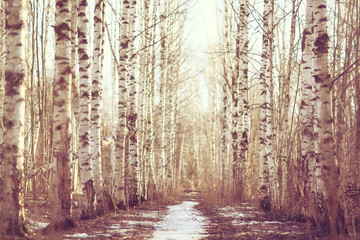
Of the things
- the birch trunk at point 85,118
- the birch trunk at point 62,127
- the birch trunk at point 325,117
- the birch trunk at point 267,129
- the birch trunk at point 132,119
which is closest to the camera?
the birch trunk at point 325,117

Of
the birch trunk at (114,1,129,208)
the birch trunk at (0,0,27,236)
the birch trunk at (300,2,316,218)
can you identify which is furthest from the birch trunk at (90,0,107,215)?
the birch trunk at (300,2,316,218)

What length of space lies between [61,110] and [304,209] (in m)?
4.78

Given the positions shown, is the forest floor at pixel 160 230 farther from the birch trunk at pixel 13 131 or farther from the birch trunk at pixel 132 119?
the birch trunk at pixel 132 119

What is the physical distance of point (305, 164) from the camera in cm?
750

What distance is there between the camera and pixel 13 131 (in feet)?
16.5

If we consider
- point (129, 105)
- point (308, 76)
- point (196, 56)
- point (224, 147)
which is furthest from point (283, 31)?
point (196, 56)

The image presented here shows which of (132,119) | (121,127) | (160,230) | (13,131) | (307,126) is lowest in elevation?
(160,230)

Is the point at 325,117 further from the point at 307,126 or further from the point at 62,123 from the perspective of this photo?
the point at 62,123

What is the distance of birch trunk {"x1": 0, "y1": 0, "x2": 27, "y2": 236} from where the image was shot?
4.92 metres

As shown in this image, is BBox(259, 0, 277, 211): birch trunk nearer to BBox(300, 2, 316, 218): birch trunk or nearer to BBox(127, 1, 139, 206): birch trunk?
BBox(300, 2, 316, 218): birch trunk

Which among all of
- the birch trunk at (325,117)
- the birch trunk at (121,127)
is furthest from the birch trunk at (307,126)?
the birch trunk at (121,127)

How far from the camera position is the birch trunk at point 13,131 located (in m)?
4.92

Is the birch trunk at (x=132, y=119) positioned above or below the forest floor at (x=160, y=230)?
above

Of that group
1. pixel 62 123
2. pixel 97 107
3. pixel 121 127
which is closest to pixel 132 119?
pixel 121 127
